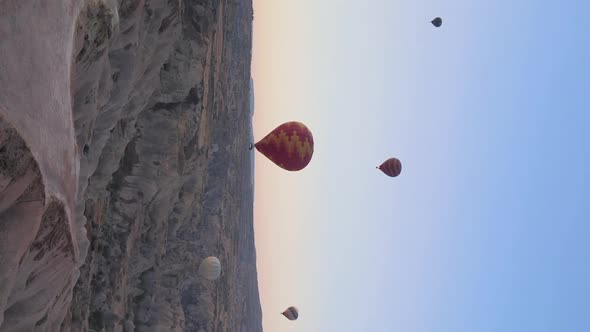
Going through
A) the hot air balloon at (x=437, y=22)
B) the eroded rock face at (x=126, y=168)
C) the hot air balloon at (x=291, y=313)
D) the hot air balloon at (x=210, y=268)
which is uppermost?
the hot air balloon at (x=437, y=22)

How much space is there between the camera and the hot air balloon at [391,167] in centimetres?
1902

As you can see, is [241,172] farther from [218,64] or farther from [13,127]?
[13,127]

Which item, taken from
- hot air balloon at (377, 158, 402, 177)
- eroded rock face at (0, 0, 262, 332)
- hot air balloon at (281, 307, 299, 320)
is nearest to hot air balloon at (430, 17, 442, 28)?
hot air balloon at (377, 158, 402, 177)

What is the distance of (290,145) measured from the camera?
14.2 metres

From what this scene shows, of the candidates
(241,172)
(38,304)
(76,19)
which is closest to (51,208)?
(38,304)

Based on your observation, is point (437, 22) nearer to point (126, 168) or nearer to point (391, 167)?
point (391, 167)

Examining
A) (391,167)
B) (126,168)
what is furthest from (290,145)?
(391,167)

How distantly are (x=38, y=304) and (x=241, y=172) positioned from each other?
16.1 metres

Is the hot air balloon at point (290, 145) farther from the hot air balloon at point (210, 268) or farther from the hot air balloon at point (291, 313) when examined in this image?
the hot air balloon at point (291, 313)

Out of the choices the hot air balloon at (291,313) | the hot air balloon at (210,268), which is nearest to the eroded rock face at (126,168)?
the hot air balloon at (210,268)

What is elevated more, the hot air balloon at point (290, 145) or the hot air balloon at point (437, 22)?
the hot air balloon at point (437, 22)

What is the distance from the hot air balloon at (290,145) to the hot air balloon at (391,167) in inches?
206

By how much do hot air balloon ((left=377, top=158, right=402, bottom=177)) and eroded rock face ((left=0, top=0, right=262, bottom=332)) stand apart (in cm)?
578

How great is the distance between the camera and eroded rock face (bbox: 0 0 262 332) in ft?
17.2
